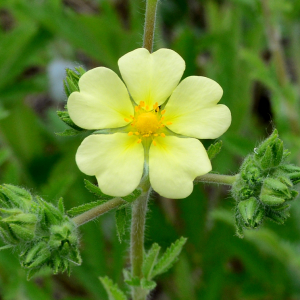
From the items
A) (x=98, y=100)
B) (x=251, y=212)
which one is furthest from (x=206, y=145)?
(x=98, y=100)

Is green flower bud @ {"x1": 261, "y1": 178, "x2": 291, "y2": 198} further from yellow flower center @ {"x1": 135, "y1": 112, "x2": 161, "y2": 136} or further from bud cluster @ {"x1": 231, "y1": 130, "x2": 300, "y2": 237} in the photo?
yellow flower center @ {"x1": 135, "y1": 112, "x2": 161, "y2": 136}

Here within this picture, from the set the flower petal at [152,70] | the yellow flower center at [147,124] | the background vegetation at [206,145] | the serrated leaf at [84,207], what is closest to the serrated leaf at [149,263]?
the serrated leaf at [84,207]

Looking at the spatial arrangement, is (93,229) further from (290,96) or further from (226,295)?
(290,96)

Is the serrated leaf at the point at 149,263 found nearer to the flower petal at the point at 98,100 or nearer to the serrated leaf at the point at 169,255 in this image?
the serrated leaf at the point at 169,255

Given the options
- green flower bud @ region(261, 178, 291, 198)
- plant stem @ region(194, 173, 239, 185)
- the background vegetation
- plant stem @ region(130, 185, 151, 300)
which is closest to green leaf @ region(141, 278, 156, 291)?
plant stem @ region(130, 185, 151, 300)

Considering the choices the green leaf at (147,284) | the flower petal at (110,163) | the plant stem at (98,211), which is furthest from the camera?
the green leaf at (147,284)

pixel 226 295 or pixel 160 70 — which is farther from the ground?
pixel 160 70

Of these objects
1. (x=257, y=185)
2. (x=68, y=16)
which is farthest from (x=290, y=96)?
(x=68, y=16)

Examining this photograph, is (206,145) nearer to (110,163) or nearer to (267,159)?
(267,159)
